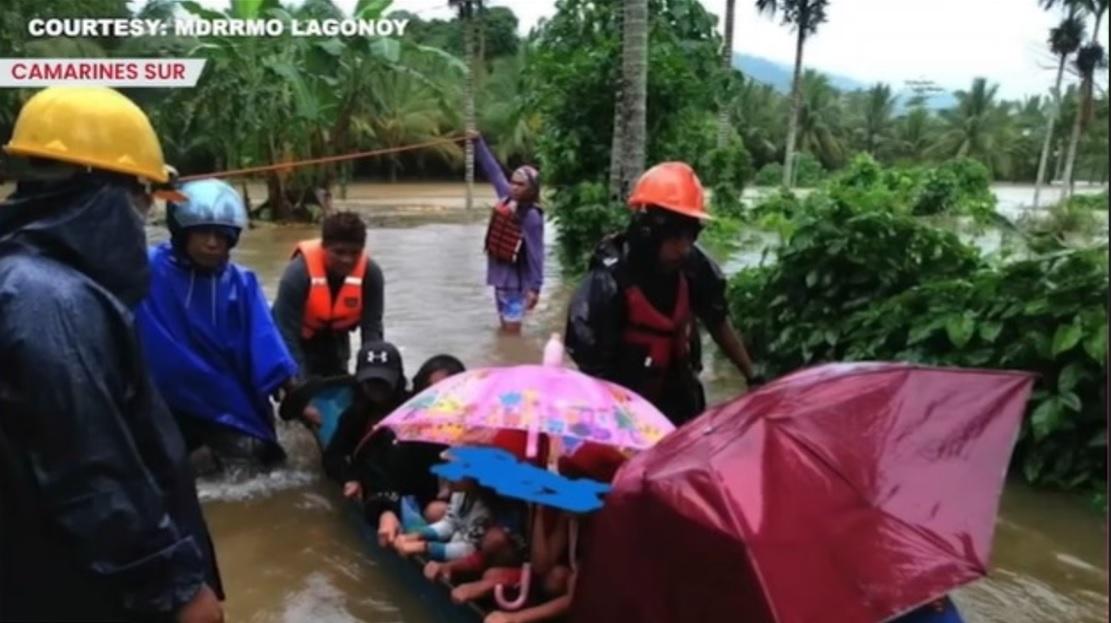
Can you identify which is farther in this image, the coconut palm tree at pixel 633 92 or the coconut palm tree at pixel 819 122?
the coconut palm tree at pixel 819 122

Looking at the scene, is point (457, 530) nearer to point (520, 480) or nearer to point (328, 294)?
point (520, 480)

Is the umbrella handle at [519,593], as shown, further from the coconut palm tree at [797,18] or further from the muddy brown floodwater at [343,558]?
the coconut palm tree at [797,18]

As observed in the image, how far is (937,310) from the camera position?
239 inches

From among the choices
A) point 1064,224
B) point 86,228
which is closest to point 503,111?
point 1064,224

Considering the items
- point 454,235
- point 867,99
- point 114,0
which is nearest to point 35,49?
point 114,0

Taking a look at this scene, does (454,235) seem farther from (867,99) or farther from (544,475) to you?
(867,99)

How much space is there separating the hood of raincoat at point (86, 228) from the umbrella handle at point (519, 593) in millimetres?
1791

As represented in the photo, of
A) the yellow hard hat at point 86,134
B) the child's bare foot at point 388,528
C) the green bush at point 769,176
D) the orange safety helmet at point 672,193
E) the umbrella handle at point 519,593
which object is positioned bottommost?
the green bush at point 769,176

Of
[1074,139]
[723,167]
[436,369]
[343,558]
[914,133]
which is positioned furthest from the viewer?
[914,133]

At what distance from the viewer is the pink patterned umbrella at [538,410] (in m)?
3.36

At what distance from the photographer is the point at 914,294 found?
6219 millimetres

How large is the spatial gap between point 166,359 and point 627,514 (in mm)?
3007

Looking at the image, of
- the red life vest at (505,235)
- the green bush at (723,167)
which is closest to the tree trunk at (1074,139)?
the green bush at (723,167)

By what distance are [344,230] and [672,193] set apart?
75.6 inches
